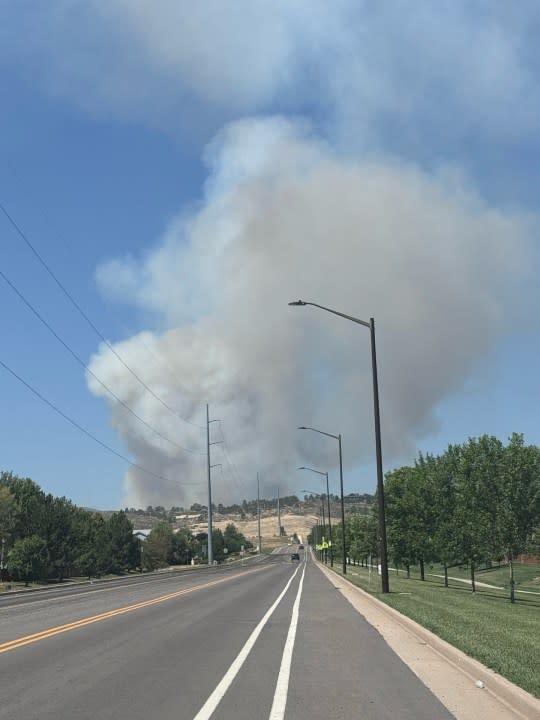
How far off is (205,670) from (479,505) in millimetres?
34920

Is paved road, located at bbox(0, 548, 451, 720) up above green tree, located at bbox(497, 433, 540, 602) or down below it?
Answer: below

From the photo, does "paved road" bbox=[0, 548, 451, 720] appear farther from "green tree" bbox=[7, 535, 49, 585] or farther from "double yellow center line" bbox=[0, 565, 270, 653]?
"green tree" bbox=[7, 535, 49, 585]

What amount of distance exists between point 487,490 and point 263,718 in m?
37.6

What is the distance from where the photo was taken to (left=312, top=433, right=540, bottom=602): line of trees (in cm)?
4256

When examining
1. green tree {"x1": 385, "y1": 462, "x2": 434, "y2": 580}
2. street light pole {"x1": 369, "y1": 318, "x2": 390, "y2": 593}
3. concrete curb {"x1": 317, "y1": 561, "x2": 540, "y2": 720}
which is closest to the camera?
concrete curb {"x1": 317, "y1": 561, "x2": 540, "y2": 720}

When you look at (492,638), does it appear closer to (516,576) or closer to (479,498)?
(479,498)

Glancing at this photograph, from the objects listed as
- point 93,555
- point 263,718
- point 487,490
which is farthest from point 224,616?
point 93,555

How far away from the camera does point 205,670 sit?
11.5m

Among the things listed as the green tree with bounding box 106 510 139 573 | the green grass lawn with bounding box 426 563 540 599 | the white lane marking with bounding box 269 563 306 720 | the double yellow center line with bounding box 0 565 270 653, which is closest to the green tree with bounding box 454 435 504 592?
the double yellow center line with bounding box 0 565 270 653

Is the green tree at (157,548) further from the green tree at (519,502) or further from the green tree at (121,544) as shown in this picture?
the green tree at (519,502)

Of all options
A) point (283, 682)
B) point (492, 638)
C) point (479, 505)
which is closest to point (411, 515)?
point (479, 505)

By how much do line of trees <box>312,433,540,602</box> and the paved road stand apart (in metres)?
24.0

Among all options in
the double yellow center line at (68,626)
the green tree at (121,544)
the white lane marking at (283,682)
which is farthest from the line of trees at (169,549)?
the white lane marking at (283,682)

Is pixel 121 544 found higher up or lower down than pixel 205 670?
lower down
